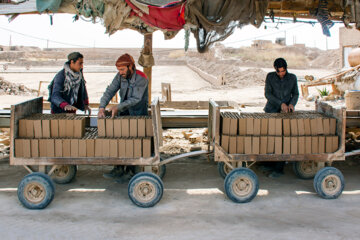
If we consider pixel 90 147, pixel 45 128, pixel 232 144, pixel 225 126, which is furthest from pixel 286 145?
pixel 45 128

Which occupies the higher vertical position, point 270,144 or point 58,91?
point 58,91

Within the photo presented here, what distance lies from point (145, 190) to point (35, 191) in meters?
1.24

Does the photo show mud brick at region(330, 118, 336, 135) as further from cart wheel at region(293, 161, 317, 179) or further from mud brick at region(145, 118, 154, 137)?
mud brick at region(145, 118, 154, 137)

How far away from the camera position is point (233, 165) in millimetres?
4992

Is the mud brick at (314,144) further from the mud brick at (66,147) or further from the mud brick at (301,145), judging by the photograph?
the mud brick at (66,147)

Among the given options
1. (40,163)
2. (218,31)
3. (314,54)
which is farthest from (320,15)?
(314,54)

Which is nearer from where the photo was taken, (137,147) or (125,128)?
(137,147)

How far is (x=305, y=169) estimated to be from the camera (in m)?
5.71

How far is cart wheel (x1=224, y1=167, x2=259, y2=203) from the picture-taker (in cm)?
474

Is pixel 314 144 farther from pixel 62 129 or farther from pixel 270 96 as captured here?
pixel 62 129

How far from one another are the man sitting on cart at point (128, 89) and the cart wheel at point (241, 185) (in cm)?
147

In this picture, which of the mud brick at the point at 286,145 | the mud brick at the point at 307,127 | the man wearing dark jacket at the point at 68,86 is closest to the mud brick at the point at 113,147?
the man wearing dark jacket at the point at 68,86

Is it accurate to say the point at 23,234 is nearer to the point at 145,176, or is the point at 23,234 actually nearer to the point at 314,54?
the point at 145,176

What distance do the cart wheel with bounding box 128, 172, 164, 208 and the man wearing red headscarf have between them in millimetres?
917
